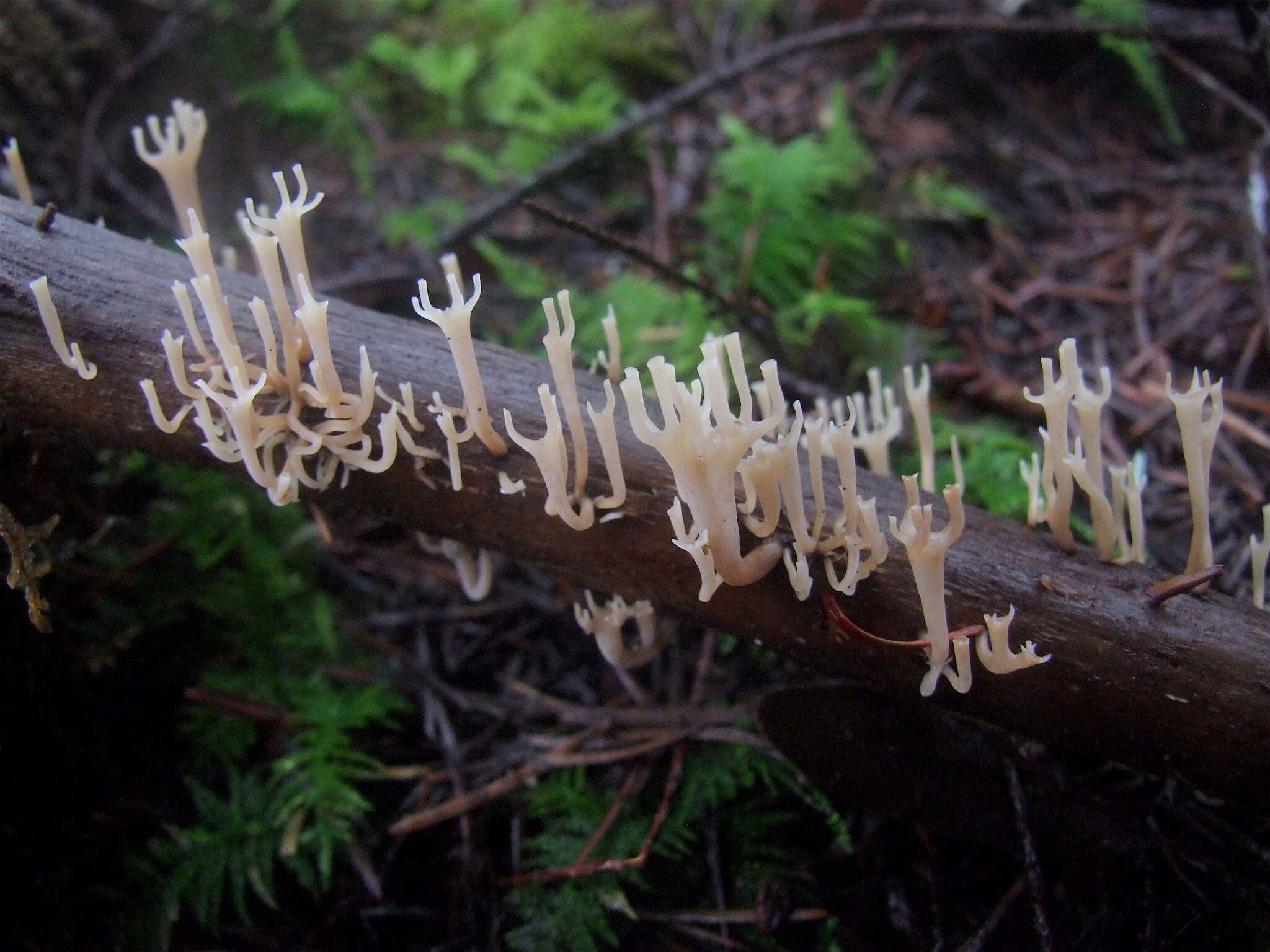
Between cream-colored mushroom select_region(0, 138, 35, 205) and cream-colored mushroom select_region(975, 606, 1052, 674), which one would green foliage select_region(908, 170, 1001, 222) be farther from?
cream-colored mushroom select_region(0, 138, 35, 205)

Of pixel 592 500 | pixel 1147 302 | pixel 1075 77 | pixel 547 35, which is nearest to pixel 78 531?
pixel 592 500

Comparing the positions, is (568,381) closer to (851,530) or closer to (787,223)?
(851,530)

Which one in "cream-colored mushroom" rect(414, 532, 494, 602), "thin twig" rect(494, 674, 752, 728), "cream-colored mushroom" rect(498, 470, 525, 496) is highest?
"cream-colored mushroom" rect(498, 470, 525, 496)

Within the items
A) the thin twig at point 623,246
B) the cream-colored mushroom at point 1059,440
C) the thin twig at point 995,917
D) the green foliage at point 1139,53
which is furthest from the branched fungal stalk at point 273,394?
the green foliage at point 1139,53

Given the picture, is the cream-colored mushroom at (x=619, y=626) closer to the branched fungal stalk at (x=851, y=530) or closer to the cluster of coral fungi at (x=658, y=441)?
the cluster of coral fungi at (x=658, y=441)

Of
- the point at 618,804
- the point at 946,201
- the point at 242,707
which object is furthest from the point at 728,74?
the point at 242,707

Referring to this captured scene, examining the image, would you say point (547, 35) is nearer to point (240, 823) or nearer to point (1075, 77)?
point (1075, 77)

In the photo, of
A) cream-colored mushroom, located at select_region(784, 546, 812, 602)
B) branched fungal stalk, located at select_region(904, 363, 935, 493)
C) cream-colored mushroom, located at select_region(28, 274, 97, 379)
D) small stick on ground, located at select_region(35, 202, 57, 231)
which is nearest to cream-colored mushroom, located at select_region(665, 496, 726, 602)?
cream-colored mushroom, located at select_region(784, 546, 812, 602)
